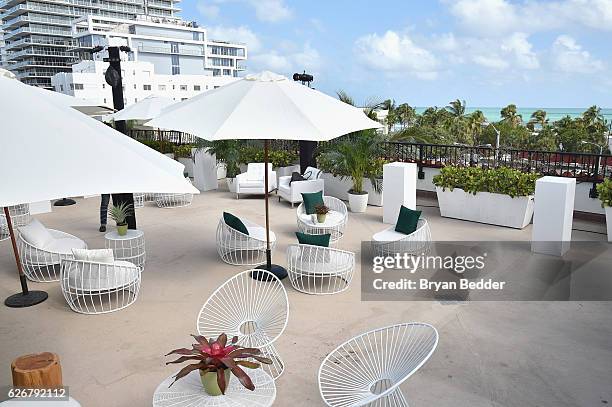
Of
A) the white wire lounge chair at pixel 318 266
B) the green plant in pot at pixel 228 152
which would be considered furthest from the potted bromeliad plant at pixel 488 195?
the green plant in pot at pixel 228 152

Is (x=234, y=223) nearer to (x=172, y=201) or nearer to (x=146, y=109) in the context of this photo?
(x=172, y=201)

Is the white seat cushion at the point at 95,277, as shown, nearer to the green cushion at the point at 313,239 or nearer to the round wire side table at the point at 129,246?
the round wire side table at the point at 129,246

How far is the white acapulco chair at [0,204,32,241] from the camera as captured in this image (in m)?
8.73

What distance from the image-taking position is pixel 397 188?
30.3ft

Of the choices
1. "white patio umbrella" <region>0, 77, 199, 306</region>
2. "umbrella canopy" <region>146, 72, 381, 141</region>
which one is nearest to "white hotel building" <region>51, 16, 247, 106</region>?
"umbrella canopy" <region>146, 72, 381, 141</region>

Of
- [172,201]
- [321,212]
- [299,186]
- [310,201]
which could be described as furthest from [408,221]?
[172,201]

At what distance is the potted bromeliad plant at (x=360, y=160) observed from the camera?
1040 centimetres

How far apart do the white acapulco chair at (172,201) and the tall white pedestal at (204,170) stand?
5.85ft

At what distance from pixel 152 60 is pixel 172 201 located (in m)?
75.6

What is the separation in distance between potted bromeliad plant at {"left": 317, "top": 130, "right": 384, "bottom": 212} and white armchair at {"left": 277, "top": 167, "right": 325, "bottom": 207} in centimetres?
59

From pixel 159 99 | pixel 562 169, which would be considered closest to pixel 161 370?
pixel 562 169

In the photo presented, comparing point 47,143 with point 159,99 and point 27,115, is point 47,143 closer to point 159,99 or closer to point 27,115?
point 27,115

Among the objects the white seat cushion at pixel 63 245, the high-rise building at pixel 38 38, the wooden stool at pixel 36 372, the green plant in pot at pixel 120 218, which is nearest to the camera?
the wooden stool at pixel 36 372

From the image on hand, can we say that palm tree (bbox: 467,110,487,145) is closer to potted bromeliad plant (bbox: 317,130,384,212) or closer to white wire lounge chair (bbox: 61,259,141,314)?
potted bromeliad plant (bbox: 317,130,384,212)
